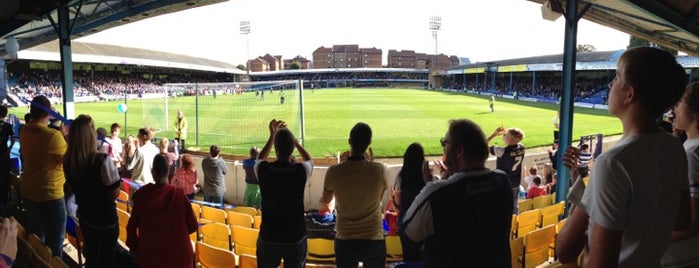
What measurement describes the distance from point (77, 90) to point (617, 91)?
58.8 m

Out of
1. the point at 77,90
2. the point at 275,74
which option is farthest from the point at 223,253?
the point at 275,74

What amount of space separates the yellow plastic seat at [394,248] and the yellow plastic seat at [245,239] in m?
1.46

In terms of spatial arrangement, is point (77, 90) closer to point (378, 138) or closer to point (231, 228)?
point (378, 138)

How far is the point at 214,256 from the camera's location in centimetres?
402

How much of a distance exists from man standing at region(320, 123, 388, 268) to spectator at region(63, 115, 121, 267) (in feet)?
6.23

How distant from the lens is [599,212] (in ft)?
4.68

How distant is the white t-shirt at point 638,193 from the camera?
1402 mm

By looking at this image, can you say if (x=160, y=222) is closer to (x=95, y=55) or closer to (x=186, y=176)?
(x=186, y=176)

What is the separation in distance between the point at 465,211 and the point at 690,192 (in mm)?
1016

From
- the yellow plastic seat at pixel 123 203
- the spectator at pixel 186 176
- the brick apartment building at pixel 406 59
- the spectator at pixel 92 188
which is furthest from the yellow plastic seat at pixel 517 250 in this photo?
the brick apartment building at pixel 406 59

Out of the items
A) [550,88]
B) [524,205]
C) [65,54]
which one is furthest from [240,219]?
[550,88]

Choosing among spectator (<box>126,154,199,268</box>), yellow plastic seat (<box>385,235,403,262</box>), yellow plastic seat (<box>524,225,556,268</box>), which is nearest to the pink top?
spectator (<box>126,154,199,268</box>)

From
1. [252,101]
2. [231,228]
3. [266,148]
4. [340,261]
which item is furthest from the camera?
[252,101]

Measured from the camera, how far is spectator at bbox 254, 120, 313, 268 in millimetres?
3354
